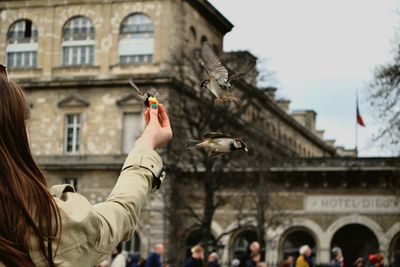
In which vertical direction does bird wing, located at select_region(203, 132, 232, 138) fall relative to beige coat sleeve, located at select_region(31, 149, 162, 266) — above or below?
above

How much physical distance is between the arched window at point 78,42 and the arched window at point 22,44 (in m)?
1.82

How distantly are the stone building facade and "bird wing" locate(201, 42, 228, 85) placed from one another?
3983 cm

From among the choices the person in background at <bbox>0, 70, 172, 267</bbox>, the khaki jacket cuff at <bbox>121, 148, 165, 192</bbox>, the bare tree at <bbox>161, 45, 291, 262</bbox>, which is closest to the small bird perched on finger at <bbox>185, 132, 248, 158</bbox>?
the khaki jacket cuff at <bbox>121, 148, 165, 192</bbox>

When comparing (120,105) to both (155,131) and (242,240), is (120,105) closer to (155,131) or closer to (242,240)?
(242,240)

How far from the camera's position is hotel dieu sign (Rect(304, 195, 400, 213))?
48156 mm

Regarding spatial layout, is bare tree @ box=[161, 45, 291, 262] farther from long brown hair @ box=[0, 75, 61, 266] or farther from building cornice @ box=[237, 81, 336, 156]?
long brown hair @ box=[0, 75, 61, 266]

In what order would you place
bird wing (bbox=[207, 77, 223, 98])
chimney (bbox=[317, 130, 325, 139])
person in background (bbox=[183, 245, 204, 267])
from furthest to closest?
chimney (bbox=[317, 130, 325, 139]) → person in background (bbox=[183, 245, 204, 267]) → bird wing (bbox=[207, 77, 223, 98])

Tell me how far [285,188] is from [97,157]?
→ 964cm

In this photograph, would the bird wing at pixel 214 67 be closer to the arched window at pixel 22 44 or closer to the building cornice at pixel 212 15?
the building cornice at pixel 212 15

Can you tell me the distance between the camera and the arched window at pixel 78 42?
173ft

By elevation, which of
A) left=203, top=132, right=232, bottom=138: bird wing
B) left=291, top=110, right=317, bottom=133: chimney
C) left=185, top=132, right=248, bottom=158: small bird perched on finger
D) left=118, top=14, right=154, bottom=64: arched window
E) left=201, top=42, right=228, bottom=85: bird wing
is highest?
left=291, top=110, right=317, bottom=133: chimney

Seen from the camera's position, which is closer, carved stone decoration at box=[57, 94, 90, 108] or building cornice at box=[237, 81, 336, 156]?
building cornice at box=[237, 81, 336, 156]

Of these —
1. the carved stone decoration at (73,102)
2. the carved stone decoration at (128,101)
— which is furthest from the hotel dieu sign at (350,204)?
the carved stone decoration at (73,102)

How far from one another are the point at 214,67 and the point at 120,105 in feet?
149
